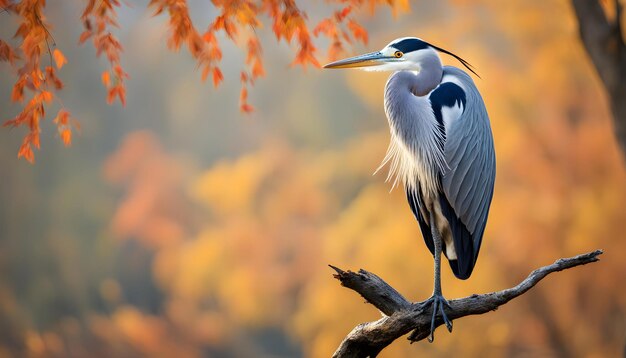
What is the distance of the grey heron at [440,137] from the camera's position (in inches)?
69.4

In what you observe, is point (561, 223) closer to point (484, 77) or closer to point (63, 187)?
point (484, 77)

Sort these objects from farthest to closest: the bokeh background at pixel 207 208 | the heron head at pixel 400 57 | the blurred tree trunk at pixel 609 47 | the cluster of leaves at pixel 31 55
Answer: the bokeh background at pixel 207 208
the blurred tree trunk at pixel 609 47
the cluster of leaves at pixel 31 55
the heron head at pixel 400 57

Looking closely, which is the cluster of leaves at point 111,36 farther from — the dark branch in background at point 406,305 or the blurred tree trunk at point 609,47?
the blurred tree trunk at point 609,47

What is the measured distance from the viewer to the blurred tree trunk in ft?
10.0

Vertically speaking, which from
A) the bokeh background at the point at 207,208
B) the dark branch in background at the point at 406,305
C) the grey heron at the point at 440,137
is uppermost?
the bokeh background at the point at 207,208

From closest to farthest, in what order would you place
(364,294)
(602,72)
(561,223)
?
(364,294)
(602,72)
(561,223)

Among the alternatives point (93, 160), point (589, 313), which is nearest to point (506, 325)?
point (589, 313)

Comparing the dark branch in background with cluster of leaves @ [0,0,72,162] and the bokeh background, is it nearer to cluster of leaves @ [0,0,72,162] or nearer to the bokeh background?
cluster of leaves @ [0,0,72,162]

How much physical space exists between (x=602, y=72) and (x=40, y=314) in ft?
11.2

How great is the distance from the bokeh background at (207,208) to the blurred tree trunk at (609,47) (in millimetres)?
1360

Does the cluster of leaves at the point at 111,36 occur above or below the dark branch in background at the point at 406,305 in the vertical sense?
above

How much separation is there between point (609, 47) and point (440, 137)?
162 cm

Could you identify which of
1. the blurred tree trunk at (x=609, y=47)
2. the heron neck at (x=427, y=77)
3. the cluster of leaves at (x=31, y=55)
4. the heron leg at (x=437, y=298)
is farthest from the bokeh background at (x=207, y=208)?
the heron neck at (x=427, y=77)

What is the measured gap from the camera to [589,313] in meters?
4.37
